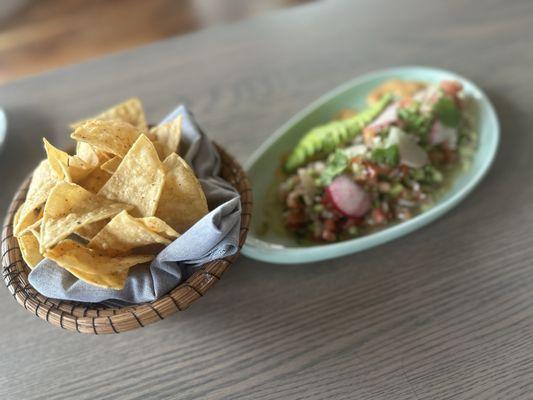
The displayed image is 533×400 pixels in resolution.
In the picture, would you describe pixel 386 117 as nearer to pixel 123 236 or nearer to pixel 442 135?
pixel 442 135

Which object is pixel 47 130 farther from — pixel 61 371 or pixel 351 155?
pixel 351 155

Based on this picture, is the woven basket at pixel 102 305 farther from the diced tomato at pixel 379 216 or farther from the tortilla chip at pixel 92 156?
the diced tomato at pixel 379 216

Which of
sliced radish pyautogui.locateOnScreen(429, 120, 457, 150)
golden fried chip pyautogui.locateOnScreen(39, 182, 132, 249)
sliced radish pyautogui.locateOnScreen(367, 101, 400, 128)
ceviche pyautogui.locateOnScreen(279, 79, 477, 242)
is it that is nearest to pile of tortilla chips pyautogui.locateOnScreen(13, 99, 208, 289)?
golden fried chip pyautogui.locateOnScreen(39, 182, 132, 249)

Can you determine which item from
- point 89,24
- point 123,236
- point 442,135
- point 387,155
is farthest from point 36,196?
point 89,24

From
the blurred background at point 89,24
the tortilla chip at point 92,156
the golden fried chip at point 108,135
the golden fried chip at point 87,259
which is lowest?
the golden fried chip at point 87,259

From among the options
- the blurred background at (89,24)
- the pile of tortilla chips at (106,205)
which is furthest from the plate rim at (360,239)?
the blurred background at (89,24)

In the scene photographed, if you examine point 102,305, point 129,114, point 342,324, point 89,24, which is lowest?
point 342,324

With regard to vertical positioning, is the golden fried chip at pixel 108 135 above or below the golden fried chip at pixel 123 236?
above
